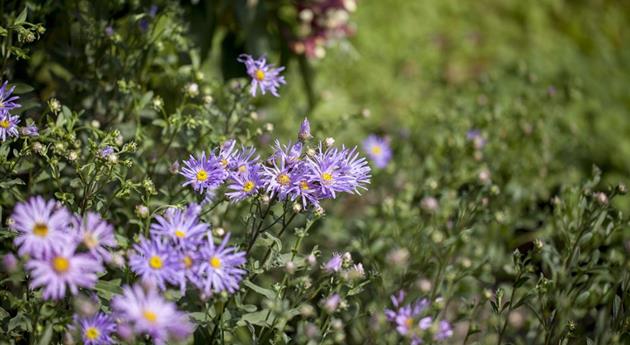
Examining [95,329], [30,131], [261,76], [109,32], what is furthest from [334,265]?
[109,32]

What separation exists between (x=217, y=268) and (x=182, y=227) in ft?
0.32

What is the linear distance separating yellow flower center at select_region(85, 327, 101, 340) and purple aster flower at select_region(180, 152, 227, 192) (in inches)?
12.6

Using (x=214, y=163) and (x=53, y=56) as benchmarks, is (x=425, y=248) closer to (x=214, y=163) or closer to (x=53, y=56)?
(x=214, y=163)

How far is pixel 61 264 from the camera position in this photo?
971mm

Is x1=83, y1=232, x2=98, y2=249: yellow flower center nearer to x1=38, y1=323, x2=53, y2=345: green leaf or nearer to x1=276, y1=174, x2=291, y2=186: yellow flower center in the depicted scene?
x1=38, y1=323, x2=53, y2=345: green leaf

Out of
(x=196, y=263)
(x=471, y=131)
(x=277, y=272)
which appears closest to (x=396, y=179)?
(x=471, y=131)

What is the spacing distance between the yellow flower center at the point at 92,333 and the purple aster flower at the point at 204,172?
0.32m

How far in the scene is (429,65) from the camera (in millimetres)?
3830

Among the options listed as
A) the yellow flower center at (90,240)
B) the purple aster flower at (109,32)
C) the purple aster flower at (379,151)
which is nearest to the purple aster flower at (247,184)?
the yellow flower center at (90,240)

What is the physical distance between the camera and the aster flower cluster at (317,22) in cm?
240

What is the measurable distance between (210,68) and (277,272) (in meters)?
1.24

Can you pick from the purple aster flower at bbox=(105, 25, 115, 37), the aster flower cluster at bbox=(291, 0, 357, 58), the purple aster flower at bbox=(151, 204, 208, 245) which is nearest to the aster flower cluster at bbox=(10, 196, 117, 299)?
the purple aster flower at bbox=(151, 204, 208, 245)

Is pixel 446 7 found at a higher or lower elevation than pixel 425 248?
higher

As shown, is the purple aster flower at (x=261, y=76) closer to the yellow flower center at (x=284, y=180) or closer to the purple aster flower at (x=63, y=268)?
the yellow flower center at (x=284, y=180)
